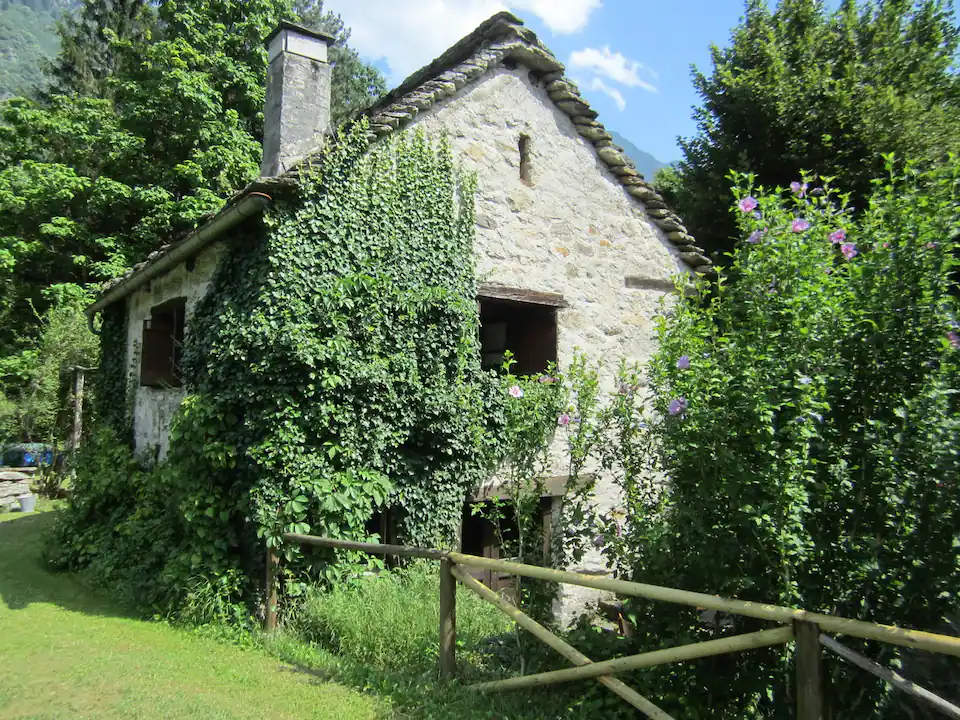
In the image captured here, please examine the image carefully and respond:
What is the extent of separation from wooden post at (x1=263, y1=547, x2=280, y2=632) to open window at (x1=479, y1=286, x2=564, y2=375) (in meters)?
3.32

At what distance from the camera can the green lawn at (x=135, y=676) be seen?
3.98 meters

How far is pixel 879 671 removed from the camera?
251 cm

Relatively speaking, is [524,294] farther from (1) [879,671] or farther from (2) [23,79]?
(2) [23,79]

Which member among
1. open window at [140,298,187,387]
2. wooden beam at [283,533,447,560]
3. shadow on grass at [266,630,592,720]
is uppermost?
open window at [140,298,187,387]

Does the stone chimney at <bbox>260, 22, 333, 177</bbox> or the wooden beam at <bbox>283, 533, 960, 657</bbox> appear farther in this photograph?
the stone chimney at <bbox>260, 22, 333, 177</bbox>

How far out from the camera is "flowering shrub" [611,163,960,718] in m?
3.12

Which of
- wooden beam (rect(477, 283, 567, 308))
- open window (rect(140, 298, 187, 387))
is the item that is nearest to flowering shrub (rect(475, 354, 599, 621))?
wooden beam (rect(477, 283, 567, 308))

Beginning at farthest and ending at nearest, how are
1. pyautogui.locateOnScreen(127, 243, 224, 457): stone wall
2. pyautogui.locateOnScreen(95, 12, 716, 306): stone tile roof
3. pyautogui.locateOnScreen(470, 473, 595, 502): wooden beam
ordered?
pyautogui.locateOnScreen(127, 243, 224, 457): stone wall → pyautogui.locateOnScreen(470, 473, 595, 502): wooden beam → pyautogui.locateOnScreen(95, 12, 716, 306): stone tile roof

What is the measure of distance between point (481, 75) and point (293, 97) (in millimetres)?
2142

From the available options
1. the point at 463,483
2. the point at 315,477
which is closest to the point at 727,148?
the point at 463,483

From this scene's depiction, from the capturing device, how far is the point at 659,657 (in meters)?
3.17

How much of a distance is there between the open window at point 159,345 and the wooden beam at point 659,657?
6.25 metres

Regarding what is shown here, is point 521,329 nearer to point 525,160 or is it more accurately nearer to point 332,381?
point 525,160

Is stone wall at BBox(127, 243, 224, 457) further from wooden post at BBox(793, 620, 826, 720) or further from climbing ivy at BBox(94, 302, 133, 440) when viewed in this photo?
wooden post at BBox(793, 620, 826, 720)
